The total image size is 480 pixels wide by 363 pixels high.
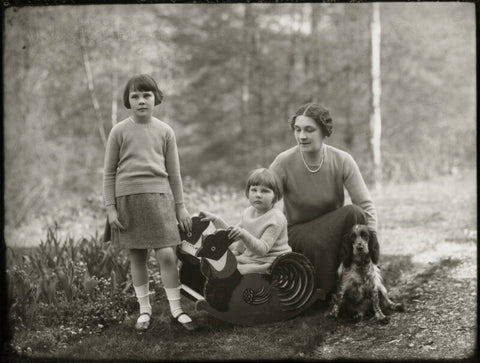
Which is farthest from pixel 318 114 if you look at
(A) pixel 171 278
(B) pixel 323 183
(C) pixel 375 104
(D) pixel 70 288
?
(C) pixel 375 104

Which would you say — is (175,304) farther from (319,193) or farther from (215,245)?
(319,193)

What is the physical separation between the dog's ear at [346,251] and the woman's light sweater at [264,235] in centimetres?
32

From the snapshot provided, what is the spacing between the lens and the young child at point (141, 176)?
10.5 feet

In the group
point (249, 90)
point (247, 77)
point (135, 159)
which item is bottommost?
point (135, 159)

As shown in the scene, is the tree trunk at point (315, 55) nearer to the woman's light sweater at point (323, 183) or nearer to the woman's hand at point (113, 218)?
the woman's light sweater at point (323, 183)

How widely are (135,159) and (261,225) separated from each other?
84 centimetres

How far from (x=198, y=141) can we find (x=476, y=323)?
5.33 m

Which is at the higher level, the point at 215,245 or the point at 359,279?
the point at 215,245

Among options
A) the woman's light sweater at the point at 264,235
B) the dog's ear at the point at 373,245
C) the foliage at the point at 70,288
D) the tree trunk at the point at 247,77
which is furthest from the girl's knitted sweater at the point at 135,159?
the tree trunk at the point at 247,77

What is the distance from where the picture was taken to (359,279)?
3412 mm

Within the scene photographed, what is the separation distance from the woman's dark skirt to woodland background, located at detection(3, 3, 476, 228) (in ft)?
11.1

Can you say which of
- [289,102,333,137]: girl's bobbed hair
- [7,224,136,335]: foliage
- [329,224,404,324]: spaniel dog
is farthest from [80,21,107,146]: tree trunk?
[329,224,404,324]: spaniel dog

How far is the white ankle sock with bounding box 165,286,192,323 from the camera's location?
11.1ft

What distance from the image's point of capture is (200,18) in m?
7.35
